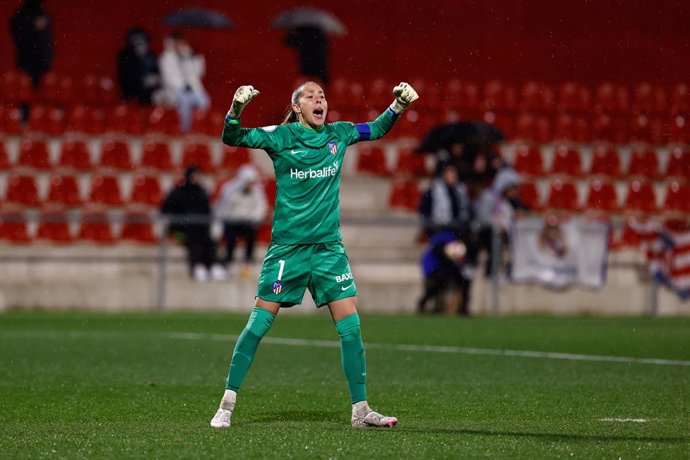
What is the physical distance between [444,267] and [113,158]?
6310 millimetres

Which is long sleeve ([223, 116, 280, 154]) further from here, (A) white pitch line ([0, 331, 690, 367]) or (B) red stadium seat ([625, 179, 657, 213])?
(B) red stadium seat ([625, 179, 657, 213])

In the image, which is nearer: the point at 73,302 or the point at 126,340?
the point at 126,340

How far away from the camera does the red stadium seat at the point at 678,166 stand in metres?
25.1

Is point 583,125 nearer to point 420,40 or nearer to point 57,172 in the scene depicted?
point 420,40

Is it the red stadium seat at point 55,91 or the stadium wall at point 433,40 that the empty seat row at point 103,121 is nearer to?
the red stadium seat at point 55,91

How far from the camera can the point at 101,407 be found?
8664mm

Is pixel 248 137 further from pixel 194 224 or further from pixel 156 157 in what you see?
pixel 156 157

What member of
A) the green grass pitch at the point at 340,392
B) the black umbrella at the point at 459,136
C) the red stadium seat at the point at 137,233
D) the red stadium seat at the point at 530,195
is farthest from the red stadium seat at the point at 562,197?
the red stadium seat at the point at 137,233

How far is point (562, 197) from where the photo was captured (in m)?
23.6

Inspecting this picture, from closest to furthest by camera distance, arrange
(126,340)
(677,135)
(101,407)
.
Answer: (101,407), (126,340), (677,135)

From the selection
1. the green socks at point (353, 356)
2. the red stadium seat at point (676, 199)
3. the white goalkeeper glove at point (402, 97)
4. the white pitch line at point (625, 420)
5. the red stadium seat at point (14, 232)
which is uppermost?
the white goalkeeper glove at point (402, 97)

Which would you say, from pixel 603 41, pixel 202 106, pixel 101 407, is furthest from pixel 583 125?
pixel 101 407

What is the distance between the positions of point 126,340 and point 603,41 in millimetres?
17441

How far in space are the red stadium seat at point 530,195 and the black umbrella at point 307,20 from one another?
17.0 ft
